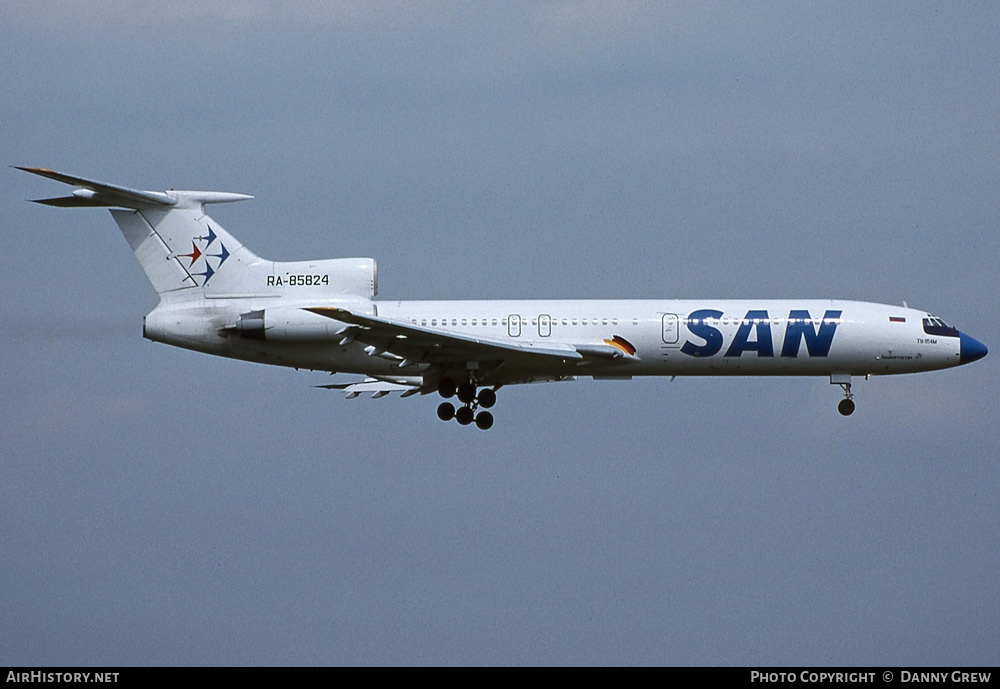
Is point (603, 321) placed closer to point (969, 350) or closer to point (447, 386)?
point (447, 386)

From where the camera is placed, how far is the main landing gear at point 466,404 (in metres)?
44.2

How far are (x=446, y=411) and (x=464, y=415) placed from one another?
22.3 inches

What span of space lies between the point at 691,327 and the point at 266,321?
12149 millimetres

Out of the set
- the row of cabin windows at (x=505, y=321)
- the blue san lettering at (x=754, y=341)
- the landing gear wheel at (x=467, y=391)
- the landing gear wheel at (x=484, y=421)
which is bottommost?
the landing gear wheel at (x=484, y=421)

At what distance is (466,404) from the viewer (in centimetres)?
4447

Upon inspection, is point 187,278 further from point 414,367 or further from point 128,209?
point 414,367

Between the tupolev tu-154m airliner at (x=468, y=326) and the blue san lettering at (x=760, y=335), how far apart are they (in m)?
0.04

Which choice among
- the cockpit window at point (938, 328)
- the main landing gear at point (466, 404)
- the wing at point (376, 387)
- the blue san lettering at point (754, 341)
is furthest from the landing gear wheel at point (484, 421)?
the cockpit window at point (938, 328)

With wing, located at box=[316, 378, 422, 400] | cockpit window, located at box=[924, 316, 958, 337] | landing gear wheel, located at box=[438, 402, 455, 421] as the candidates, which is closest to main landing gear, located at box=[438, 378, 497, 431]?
landing gear wheel, located at box=[438, 402, 455, 421]

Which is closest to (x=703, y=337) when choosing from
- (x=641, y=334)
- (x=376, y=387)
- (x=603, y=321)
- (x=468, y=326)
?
(x=641, y=334)

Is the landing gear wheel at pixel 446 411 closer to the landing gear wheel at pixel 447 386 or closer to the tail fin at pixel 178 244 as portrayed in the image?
the landing gear wheel at pixel 447 386

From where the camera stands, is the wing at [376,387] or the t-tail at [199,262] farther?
the wing at [376,387]
